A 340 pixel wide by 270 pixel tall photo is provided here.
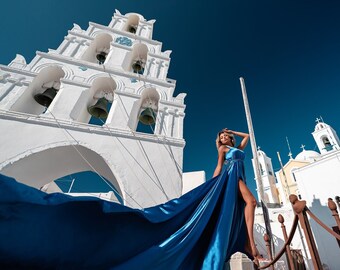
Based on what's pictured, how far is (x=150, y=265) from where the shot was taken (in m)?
1.40

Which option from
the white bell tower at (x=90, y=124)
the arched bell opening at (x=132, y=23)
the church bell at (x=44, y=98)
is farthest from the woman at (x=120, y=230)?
the arched bell opening at (x=132, y=23)

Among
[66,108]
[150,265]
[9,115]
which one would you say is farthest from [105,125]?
[150,265]

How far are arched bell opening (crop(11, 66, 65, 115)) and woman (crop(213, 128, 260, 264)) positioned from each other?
5.08 m

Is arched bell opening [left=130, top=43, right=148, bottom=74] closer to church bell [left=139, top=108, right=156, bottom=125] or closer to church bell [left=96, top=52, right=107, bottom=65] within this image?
church bell [left=96, top=52, right=107, bottom=65]

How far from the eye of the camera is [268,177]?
85.4 feet

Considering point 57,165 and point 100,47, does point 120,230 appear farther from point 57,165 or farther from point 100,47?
point 100,47

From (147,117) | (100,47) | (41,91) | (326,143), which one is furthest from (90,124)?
(326,143)

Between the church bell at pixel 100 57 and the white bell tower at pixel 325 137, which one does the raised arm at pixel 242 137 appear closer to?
the church bell at pixel 100 57

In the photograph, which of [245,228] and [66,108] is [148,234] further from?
[66,108]

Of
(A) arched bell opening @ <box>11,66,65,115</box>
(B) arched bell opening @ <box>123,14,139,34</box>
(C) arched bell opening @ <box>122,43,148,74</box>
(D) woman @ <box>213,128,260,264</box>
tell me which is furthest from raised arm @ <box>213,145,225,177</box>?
(B) arched bell opening @ <box>123,14,139,34</box>

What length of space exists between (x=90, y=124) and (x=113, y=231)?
11.2 ft

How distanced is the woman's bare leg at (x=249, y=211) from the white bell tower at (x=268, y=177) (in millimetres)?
26037

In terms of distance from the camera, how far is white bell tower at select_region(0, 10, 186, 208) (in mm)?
3820

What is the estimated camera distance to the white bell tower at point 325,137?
20.9 meters
